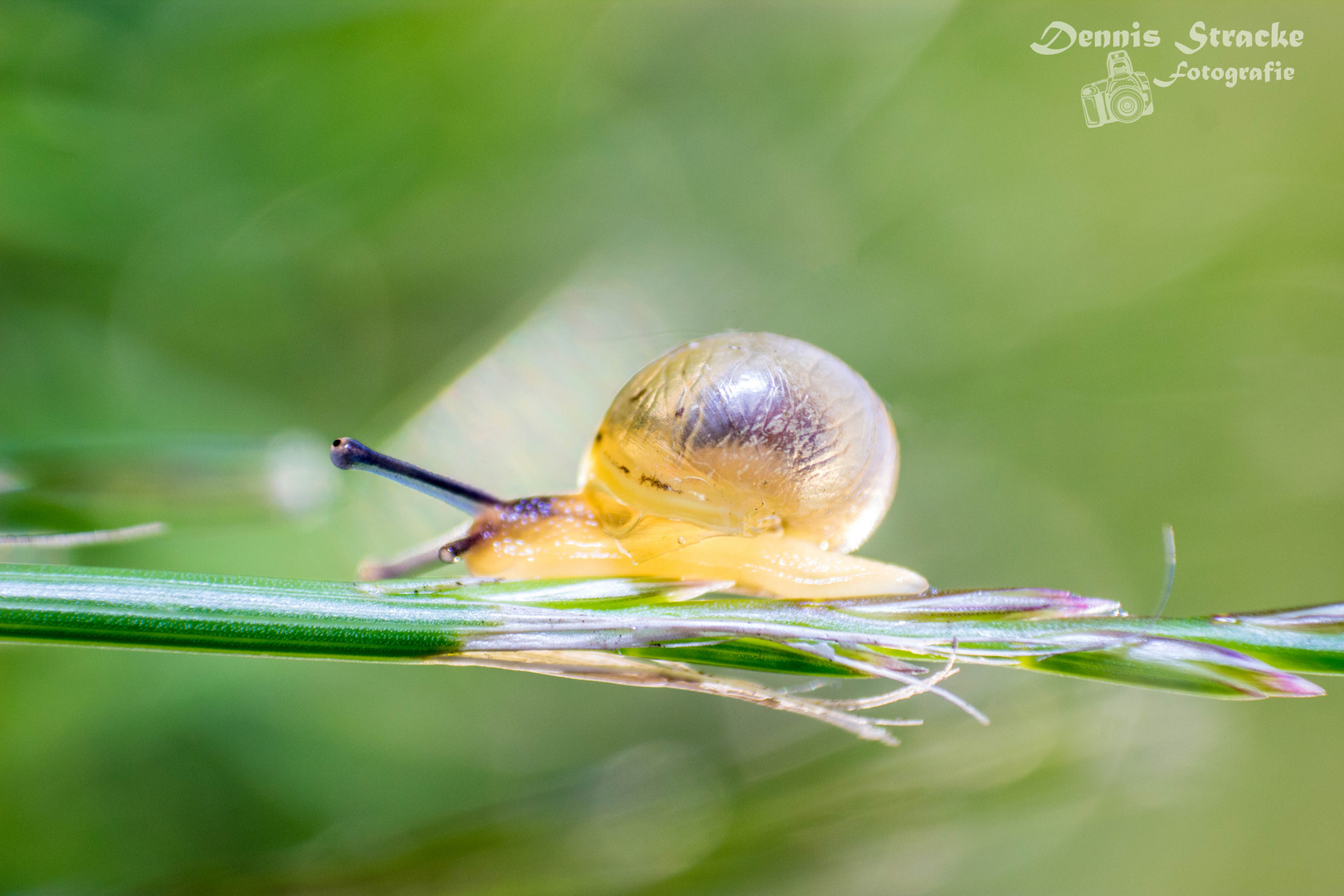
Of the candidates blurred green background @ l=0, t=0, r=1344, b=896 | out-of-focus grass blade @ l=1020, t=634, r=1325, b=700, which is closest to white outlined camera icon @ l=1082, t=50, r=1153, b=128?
blurred green background @ l=0, t=0, r=1344, b=896

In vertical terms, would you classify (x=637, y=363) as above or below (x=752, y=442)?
above

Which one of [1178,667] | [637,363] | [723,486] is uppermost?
[637,363]

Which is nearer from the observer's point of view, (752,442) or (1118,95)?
(752,442)

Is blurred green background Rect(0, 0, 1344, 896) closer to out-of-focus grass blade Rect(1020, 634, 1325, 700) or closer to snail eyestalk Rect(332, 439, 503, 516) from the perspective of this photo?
snail eyestalk Rect(332, 439, 503, 516)

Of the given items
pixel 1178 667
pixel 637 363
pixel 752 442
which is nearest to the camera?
pixel 1178 667

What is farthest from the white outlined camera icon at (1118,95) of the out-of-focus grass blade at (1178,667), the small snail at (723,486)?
the out-of-focus grass blade at (1178,667)

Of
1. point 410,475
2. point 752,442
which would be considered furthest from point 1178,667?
point 410,475

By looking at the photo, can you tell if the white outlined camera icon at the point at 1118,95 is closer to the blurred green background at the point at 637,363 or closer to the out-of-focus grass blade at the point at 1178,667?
the blurred green background at the point at 637,363

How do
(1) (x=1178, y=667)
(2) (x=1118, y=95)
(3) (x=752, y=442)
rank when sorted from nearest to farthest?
1. (1) (x=1178, y=667)
2. (3) (x=752, y=442)
3. (2) (x=1118, y=95)

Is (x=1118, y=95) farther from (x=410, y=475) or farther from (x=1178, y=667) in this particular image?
(x=410, y=475)
